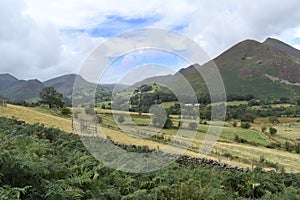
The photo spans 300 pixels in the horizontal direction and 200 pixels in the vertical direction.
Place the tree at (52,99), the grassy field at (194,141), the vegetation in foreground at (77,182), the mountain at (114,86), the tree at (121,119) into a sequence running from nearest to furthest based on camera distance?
the vegetation in foreground at (77,182), the mountain at (114,86), the tree at (121,119), the grassy field at (194,141), the tree at (52,99)

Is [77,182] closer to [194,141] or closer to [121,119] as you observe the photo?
[121,119]

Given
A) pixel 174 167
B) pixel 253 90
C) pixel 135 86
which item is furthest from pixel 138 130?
pixel 253 90

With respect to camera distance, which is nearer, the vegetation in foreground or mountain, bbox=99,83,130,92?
the vegetation in foreground

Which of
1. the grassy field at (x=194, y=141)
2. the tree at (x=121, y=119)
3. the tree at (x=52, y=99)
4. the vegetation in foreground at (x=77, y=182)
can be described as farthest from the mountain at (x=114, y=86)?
the tree at (x=52, y=99)

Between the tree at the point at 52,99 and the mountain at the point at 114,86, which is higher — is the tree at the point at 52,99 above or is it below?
above

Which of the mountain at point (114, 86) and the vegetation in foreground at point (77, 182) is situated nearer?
the vegetation in foreground at point (77, 182)

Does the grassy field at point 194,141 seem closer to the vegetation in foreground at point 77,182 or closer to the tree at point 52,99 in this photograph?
the vegetation in foreground at point 77,182

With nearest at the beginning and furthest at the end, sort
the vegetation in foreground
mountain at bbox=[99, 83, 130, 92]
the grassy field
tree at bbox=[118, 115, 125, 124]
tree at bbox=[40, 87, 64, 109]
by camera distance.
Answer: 1. the vegetation in foreground
2. mountain at bbox=[99, 83, 130, 92]
3. tree at bbox=[118, 115, 125, 124]
4. the grassy field
5. tree at bbox=[40, 87, 64, 109]

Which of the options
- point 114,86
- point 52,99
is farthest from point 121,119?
point 52,99

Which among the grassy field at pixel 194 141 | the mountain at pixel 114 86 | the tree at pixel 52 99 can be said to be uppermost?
the tree at pixel 52 99

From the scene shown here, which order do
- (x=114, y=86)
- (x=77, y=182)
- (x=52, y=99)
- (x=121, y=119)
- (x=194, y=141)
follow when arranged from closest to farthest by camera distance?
(x=77, y=182) → (x=114, y=86) → (x=121, y=119) → (x=194, y=141) → (x=52, y=99)

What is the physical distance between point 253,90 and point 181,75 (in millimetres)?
161739

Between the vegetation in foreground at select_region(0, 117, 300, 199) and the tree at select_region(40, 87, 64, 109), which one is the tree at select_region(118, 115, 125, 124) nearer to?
the vegetation in foreground at select_region(0, 117, 300, 199)

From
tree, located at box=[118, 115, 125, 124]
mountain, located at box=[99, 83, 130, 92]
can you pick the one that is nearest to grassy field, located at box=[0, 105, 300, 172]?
tree, located at box=[118, 115, 125, 124]
